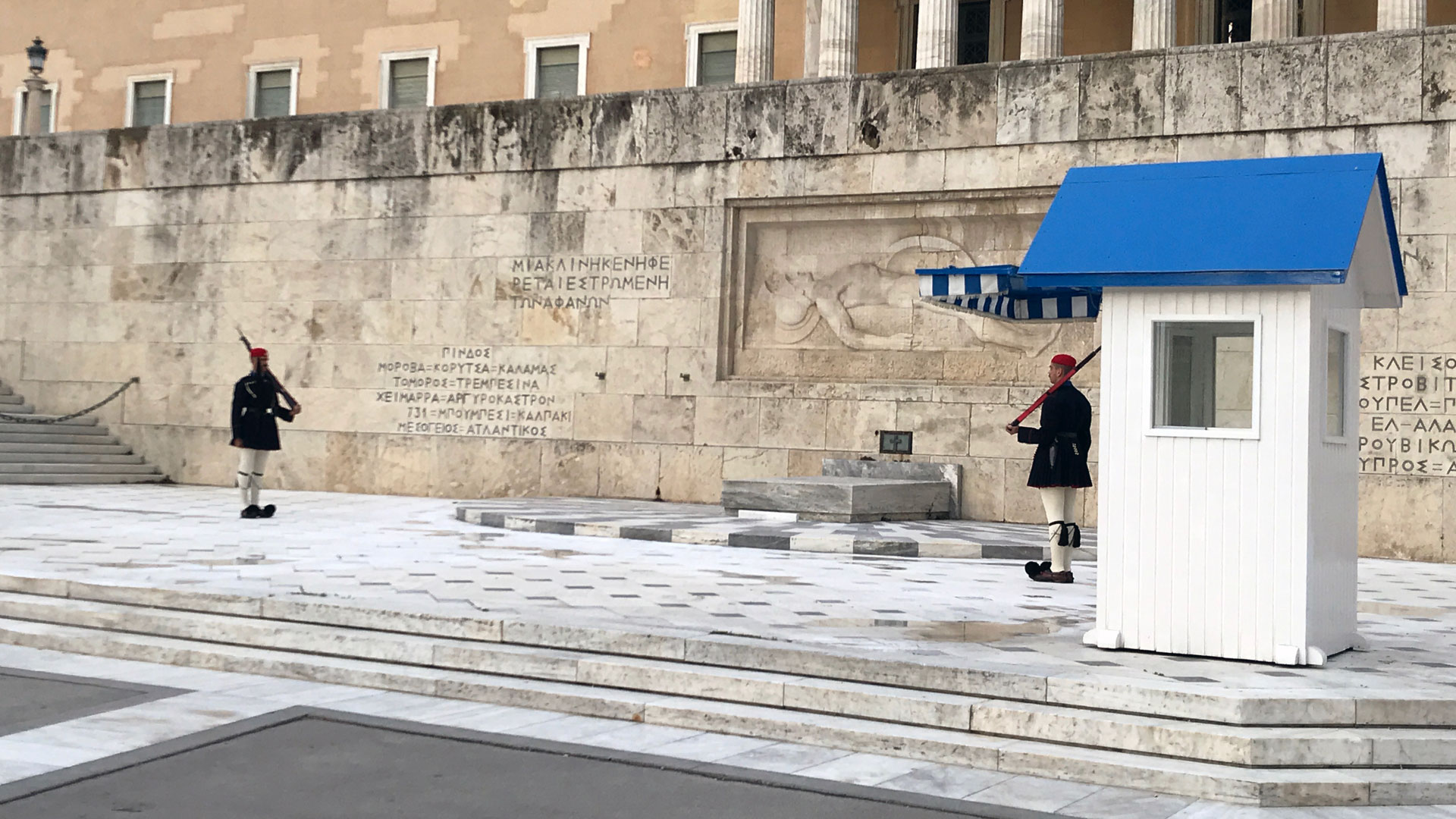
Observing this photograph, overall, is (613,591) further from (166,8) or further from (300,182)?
(166,8)

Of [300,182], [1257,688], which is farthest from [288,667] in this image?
[300,182]

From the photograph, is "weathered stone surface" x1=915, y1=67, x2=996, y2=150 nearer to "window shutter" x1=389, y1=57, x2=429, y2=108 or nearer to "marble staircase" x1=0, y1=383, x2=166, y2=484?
"marble staircase" x1=0, y1=383, x2=166, y2=484

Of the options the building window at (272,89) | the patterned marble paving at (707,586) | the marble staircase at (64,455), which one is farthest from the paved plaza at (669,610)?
the building window at (272,89)

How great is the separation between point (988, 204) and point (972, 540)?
5262 millimetres

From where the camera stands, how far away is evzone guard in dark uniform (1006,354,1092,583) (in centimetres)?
1136

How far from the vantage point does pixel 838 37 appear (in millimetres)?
23234

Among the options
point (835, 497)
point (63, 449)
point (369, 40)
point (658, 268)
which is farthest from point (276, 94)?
point (835, 497)

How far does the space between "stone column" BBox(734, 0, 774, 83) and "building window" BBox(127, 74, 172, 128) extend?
630 inches

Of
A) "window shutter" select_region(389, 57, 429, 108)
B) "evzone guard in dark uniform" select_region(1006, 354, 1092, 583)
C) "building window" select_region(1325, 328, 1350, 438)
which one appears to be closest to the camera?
"building window" select_region(1325, 328, 1350, 438)

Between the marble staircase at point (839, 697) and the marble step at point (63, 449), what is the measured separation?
12.8 meters

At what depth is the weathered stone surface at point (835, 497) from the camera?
1554cm

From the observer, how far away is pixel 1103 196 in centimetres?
828

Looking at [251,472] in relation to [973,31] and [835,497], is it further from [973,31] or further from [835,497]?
[973,31]

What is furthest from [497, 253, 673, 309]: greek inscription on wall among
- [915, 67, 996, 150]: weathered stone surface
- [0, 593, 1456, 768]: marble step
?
[0, 593, 1456, 768]: marble step
